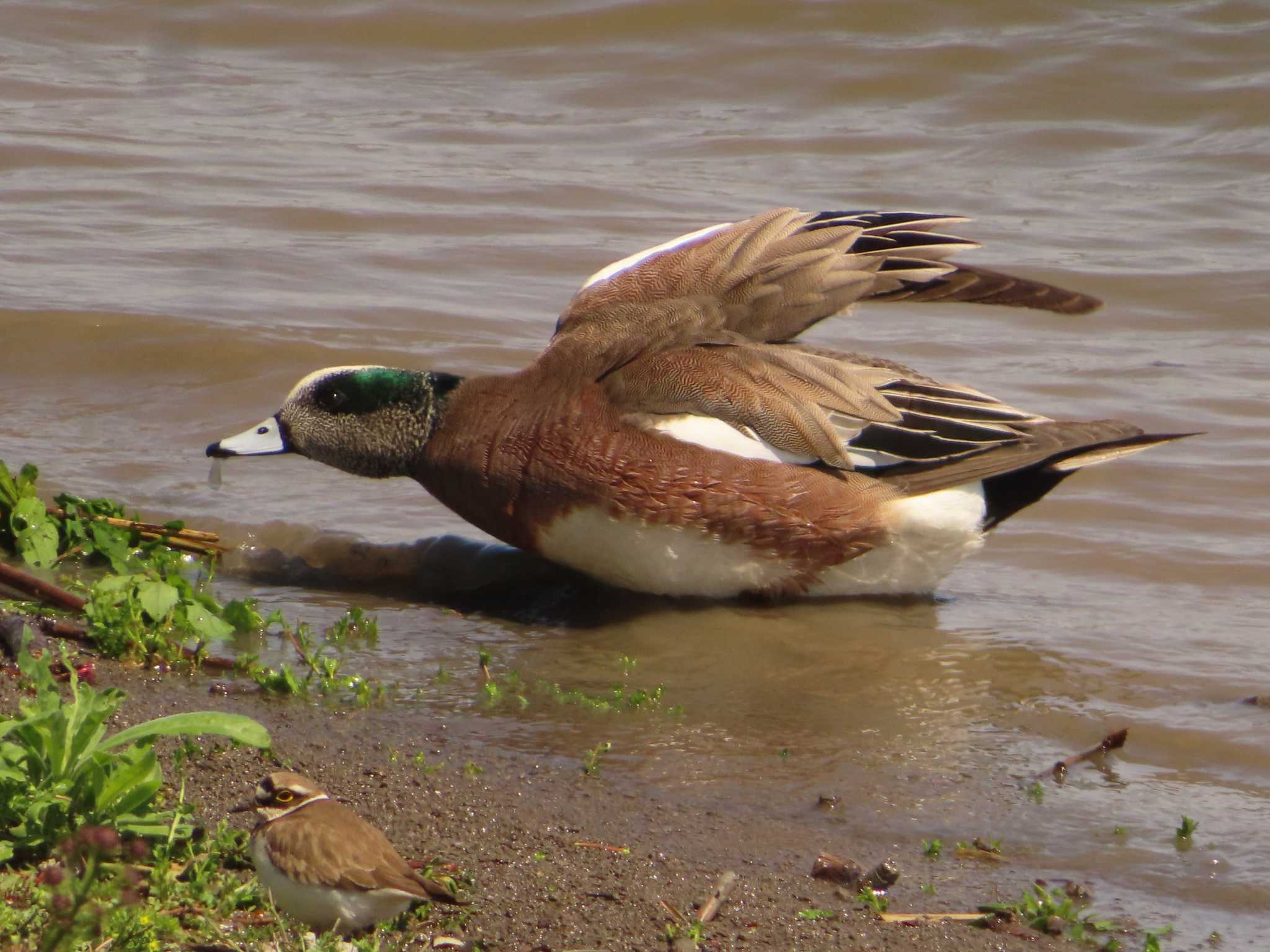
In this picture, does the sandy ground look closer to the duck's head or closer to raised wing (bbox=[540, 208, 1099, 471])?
raised wing (bbox=[540, 208, 1099, 471])

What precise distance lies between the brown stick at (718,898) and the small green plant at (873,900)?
238 mm

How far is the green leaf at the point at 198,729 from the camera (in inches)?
106

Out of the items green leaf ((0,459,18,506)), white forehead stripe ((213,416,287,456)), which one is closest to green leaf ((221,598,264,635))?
green leaf ((0,459,18,506))

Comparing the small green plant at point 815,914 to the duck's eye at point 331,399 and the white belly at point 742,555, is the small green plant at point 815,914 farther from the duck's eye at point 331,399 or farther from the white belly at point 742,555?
the duck's eye at point 331,399

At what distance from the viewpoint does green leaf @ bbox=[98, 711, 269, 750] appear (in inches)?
106

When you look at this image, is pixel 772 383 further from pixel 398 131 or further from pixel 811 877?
pixel 398 131

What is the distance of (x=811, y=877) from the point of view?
3154mm

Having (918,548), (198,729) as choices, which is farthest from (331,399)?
(198,729)

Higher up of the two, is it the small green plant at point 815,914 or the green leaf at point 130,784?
the green leaf at point 130,784

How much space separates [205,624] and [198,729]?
53.5 inches

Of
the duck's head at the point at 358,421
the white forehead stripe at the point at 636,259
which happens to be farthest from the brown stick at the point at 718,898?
the white forehead stripe at the point at 636,259

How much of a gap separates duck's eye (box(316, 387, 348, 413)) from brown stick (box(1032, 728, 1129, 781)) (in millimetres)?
2709

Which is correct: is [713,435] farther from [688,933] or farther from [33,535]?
[688,933]

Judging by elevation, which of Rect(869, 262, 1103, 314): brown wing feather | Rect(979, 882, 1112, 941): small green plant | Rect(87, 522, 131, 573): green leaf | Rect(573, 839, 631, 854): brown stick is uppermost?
Rect(869, 262, 1103, 314): brown wing feather
